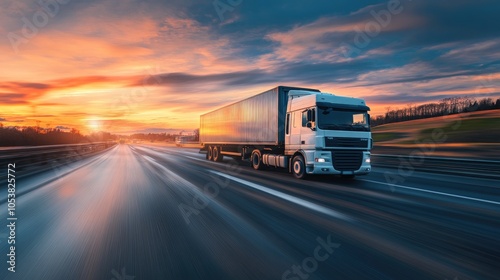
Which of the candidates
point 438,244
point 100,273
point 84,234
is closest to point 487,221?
point 438,244

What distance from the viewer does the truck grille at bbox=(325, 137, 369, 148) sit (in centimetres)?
1231

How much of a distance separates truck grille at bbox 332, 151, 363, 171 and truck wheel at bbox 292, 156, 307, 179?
134 cm

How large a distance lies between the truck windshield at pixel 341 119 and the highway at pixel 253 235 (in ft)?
12.3

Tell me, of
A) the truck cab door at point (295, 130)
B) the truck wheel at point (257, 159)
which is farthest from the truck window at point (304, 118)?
the truck wheel at point (257, 159)

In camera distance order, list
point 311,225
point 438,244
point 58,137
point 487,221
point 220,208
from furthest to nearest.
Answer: point 58,137, point 220,208, point 487,221, point 311,225, point 438,244

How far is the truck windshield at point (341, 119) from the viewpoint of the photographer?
12.5 m

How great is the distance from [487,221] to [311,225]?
3336mm

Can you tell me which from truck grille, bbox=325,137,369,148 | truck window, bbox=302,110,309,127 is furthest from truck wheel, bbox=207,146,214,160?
truck grille, bbox=325,137,369,148

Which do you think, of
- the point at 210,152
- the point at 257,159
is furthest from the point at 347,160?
the point at 210,152

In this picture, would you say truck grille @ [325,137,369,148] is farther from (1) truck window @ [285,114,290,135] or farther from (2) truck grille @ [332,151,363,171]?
(1) truck window @ [285,114,290,135]

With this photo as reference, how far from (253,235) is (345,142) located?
8.24 meters

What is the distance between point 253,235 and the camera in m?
5.10

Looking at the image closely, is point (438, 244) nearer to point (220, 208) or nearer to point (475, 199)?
point (220, 208)

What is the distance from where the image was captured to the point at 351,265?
386 cm
